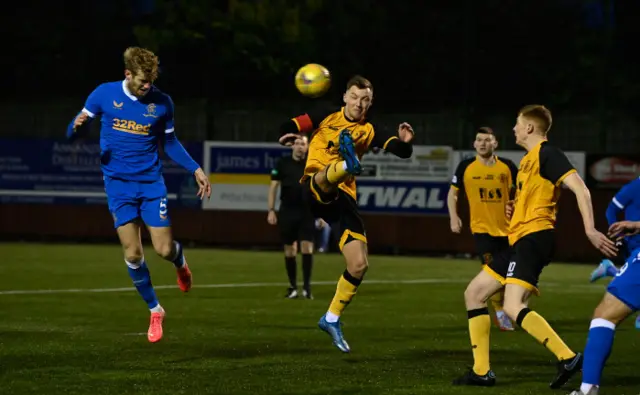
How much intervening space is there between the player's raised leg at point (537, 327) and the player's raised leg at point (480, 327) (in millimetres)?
280

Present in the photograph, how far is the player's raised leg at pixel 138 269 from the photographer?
39.3ft

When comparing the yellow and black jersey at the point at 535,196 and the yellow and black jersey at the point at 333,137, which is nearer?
the yellow and black jersey at the point at 535,196

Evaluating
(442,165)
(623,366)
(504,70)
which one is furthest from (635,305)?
(504,70)

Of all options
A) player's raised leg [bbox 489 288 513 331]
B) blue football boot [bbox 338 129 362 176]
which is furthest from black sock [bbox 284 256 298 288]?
blue football boot [bbox 338 129 362 176]

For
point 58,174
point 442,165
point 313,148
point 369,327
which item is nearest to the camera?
point 313,148

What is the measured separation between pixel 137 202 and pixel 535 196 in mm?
4181

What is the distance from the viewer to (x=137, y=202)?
12125 mm

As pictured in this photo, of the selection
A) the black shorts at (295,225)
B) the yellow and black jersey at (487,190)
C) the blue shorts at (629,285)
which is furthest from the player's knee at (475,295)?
the black shorts at (295,225)

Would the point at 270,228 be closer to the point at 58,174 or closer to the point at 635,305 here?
the point at 58,174

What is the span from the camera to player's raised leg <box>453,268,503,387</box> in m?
9.66

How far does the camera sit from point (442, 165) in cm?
2961

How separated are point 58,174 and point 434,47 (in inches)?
523

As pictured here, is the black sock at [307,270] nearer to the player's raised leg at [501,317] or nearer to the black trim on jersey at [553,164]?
the player's raised leg at [501,317]

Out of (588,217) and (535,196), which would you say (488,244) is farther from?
(588,217)
